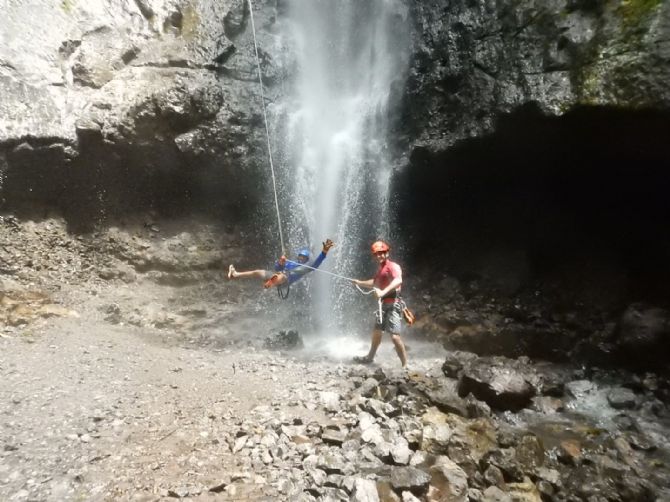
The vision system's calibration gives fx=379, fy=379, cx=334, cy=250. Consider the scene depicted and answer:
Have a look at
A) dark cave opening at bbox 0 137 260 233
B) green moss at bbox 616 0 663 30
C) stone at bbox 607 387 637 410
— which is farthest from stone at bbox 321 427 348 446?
green moss at bbox 616 0 663 30

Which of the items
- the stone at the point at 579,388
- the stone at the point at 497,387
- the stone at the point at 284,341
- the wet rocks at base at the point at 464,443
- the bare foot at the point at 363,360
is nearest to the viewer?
the wet rocks at base at the point at 464,443

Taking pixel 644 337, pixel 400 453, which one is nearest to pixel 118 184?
pixel 400 453

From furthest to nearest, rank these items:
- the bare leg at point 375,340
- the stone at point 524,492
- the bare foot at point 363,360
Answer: the bare foot at point 363,360 → the bare leg at point 375,340 → the stone at point 524,492

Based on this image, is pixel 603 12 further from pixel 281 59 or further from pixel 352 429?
pixel 352 429

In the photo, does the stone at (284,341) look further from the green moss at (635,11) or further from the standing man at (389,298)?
the green moss at (635,11)

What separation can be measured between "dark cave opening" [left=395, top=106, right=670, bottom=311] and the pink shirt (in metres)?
4.38

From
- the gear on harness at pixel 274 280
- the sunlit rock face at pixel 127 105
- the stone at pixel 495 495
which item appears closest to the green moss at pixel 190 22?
the sunlit rock face at pixel 127 105

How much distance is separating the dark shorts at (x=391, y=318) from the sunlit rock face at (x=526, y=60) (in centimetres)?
494

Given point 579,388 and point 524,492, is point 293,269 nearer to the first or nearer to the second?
point 524,492

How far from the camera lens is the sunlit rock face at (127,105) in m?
7.99

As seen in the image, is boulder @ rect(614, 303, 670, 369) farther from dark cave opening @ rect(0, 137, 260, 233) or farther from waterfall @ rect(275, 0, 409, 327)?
dark cave opening @ rect(0, 137, 260, 233)

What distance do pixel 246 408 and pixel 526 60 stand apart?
29.4 ft

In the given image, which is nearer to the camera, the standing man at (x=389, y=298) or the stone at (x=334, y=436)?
the stone at (x=334, y=436)

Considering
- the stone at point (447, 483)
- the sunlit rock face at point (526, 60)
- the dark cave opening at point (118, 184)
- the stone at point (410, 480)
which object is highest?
the sunlit rock face at point (526, 60)
